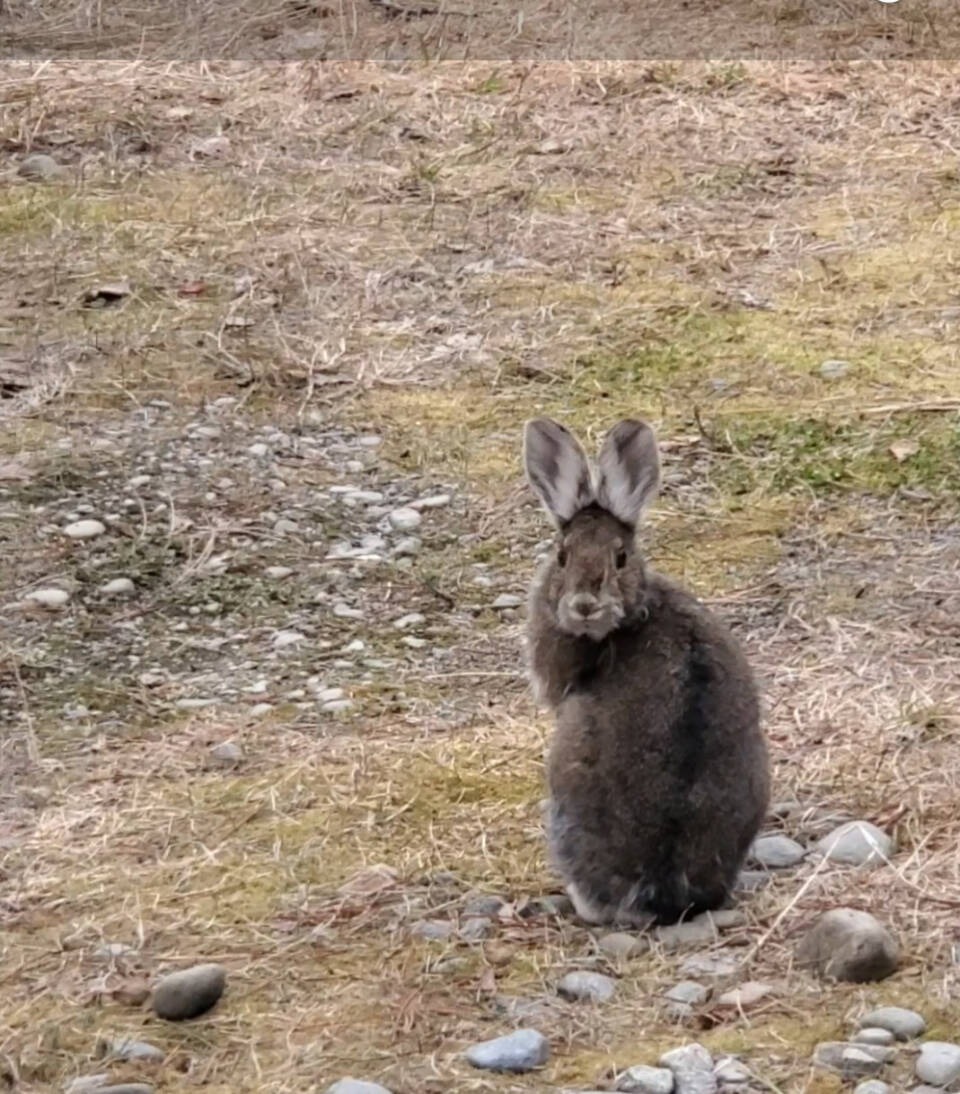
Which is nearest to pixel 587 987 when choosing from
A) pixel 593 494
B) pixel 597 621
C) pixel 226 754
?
pixel 597 621

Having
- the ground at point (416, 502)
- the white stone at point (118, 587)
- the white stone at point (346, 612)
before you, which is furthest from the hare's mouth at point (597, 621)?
the white stone at point (118, 587)

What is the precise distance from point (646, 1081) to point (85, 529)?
3.45 meters

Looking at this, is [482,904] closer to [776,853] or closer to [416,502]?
[776,853]

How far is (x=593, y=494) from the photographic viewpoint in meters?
5.24

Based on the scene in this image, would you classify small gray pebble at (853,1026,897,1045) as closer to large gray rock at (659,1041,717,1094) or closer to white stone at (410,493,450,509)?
large gray rock at (659,1041,717,1094)

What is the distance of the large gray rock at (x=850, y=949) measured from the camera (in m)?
4.36

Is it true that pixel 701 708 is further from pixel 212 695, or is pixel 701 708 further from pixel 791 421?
pixel 791 421

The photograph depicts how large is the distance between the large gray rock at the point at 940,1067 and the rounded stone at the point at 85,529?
3.62 metres

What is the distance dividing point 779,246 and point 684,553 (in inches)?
105

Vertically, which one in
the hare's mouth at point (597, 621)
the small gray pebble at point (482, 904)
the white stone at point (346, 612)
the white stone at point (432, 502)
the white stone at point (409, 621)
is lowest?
the white stone at point (409, 621)

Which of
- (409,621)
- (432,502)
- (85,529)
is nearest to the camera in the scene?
(409,621)

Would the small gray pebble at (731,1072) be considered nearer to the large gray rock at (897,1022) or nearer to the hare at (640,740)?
the large gray rock at (897,1022)

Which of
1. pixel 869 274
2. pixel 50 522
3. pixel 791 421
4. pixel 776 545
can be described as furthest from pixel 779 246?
pixel 50 522

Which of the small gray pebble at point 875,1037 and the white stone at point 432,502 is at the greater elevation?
the white stone at point 432,502
